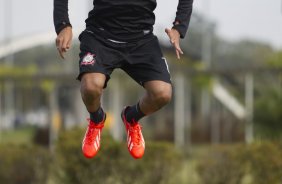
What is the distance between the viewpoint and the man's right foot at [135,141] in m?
6.77

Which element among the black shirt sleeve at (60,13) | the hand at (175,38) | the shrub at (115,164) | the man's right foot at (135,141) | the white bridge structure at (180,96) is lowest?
the white bridge structure at (180,96)

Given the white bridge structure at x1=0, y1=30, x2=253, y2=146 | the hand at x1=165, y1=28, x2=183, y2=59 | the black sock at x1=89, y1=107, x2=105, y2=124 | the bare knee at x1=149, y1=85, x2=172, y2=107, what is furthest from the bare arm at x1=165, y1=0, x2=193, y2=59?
the white bridge structure at x1=0, y1=30, x2=253, y2=146

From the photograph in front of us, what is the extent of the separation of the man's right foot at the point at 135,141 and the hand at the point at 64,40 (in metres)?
1.23

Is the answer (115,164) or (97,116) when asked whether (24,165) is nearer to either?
(115,164)

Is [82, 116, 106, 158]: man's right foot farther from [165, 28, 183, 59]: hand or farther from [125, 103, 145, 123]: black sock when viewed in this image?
[165, 28, 183, 59]: hand

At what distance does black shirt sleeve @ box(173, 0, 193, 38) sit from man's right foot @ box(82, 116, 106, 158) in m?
1.16

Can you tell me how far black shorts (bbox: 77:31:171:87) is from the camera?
6230 millimetres

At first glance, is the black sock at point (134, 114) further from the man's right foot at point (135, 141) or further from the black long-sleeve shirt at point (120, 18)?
the black long-sleeve shirt at point (120, 18)

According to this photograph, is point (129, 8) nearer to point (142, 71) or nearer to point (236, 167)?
point (142, 71)

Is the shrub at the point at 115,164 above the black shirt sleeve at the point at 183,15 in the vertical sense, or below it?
below

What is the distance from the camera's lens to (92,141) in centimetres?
676

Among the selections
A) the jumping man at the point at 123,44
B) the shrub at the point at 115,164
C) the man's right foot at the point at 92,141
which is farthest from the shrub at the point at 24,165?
the jumping man at the point at 123,44

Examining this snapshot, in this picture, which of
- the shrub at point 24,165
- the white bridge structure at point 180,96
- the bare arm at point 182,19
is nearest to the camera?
the bare arm at point 182,19

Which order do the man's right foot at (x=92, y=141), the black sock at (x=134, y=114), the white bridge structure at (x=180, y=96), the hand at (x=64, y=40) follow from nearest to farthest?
1. the hand at (x=64, y=40)
2. the man's right foot at (x=92, y=141)
3. the black sock at (x=134, y=114)
4. the white bridge structure at (x=180, y=96)
